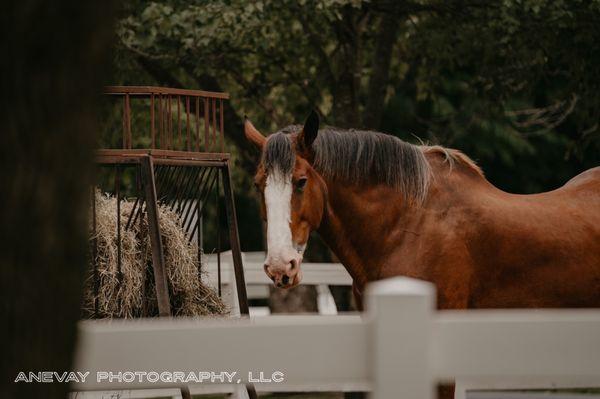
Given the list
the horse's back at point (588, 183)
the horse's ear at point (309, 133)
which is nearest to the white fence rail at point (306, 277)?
the horse's ear at point (309, 133)

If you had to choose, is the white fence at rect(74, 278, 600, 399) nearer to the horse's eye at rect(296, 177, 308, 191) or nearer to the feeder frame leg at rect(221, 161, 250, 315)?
the horse's eye at rect(296, 177, 308, 191)

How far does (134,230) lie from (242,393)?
7.76 feet

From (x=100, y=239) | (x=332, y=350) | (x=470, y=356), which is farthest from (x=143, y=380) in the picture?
(x=100, y=239)

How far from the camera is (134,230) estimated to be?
5.61 m

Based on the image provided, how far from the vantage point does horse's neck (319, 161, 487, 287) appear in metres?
5.66

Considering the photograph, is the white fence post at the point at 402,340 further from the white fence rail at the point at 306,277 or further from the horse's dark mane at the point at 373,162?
the white fence rail at the point at 306,277

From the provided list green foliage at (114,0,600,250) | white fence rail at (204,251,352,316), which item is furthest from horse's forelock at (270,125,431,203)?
white fence rail at (204,251,352,316)

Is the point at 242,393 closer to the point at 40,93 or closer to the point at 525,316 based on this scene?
the point at 525,316

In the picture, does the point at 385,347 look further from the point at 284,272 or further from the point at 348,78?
the point at 348,78

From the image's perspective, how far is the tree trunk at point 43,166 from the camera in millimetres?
1924

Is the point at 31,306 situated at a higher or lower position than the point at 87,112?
lower

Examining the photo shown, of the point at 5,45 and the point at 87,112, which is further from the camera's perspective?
the point at 87,112

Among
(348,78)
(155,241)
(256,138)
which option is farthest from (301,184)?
(348,78)

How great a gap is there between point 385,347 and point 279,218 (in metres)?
2.95
